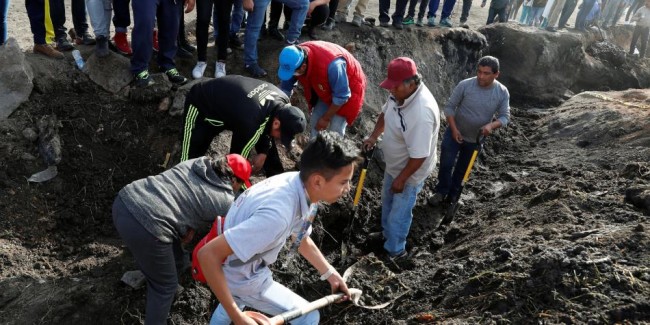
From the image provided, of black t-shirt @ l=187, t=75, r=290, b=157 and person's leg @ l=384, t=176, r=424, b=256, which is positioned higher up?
black t-shirt @ l=187, t=75, r=290, b=157

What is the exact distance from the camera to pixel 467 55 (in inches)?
387

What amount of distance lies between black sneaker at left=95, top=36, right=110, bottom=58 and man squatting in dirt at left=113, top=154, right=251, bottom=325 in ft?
10.6

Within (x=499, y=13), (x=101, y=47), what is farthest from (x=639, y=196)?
(x=499, y=13)

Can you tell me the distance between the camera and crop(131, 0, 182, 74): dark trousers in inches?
216

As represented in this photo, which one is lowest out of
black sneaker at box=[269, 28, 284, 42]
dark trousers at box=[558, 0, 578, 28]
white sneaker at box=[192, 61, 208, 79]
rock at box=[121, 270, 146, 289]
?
rock at box=[121, 270, 146, 289]

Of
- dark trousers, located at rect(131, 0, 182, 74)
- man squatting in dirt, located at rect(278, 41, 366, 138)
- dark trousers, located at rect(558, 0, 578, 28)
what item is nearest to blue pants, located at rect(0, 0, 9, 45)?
dark trousers, located at rect(131, 0, 182, 74)

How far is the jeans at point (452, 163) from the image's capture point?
20.2 ft

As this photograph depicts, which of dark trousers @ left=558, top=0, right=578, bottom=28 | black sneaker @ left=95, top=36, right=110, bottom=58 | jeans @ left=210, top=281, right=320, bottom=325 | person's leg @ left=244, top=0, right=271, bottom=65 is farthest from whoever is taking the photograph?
dark trousers @ left=558, top=0, right=578, bottom=28

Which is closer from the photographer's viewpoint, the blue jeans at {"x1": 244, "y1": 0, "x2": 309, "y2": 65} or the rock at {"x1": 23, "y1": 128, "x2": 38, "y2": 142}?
the rock at {"x1": 23, "y1": 128, "x2": 38, "y2": 142}

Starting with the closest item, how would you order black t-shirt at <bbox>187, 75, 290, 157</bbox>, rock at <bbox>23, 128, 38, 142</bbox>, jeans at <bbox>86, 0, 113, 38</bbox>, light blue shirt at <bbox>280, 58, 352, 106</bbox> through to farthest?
black t-shirt at <bbox>187, 75, 290, 157</bbox>, light blue shirt at <bbox>280, 58, 352, 106</bbox>, rock at <bbox>23, 128, 38, 142</bbox>, jeans at <bbox>86, 0, 113, 38</bbox>

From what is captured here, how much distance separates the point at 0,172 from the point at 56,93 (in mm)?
1105

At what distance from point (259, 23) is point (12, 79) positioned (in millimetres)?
2753

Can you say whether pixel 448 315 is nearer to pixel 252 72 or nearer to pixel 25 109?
pixel 252 72

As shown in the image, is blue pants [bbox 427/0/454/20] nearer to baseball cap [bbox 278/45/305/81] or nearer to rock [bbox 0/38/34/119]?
baseball cap [bbox 278/45/305/81]
